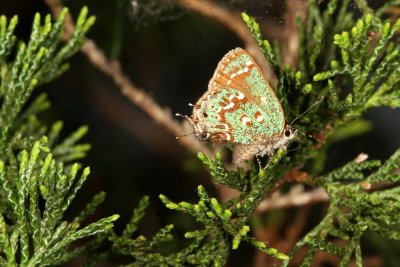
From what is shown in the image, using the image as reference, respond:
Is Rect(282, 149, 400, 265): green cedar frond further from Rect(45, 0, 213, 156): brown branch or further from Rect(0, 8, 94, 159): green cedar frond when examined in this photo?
Rect(0, 8, 94, 159): green cedar frond

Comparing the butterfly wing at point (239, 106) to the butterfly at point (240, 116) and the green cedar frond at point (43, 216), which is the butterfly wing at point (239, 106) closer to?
the butterfly at point (240, 116)

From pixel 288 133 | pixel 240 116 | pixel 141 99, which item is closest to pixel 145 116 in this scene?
pixel 141 99

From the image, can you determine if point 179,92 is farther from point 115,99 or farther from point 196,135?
point 196,135

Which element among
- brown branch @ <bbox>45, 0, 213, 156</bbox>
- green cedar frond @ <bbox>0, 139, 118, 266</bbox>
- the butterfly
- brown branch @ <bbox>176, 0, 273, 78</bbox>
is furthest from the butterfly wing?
brown branch @ <bbox>176, 0, 273, 78</bbox>

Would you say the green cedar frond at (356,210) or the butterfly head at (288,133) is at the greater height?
the butterfly head at (288,133)

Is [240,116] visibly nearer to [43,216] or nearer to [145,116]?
[43,216]

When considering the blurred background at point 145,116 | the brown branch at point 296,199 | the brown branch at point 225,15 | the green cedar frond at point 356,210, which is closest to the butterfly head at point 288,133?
the green cedar frond at point 356,210
